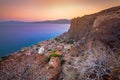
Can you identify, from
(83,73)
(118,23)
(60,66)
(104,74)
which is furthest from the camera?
(60,66)

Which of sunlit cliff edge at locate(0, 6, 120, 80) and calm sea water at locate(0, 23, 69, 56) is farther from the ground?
sunlit cliff edge at locate(0, 6, 120, 80)

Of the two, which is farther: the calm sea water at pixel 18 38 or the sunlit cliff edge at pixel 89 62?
the calm sea water at pixel 18 38

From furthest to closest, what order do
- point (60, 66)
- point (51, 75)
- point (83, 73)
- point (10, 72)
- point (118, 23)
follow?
point (10, 72), point (60, 66), point (51, 75), point (118, 23), point (83, 73)

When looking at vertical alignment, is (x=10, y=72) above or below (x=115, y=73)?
below

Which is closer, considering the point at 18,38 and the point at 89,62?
the point at 89,62

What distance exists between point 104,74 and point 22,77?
8410 millimetres

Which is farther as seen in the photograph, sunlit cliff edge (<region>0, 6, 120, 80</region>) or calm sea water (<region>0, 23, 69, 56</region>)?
calm sea water (<region>0, 23, 69, 56</region>)

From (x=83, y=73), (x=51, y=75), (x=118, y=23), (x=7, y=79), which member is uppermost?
(x=118, y=23)

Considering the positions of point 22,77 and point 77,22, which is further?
point 77,22

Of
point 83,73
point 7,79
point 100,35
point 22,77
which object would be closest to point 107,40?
point 100,35

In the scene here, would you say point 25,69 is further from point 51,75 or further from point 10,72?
point 51,75

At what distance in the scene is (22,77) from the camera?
35.2 feet

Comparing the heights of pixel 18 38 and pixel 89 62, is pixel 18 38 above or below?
below

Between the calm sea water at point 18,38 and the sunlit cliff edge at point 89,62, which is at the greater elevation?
the sunlit cliff edge at point 89,62
